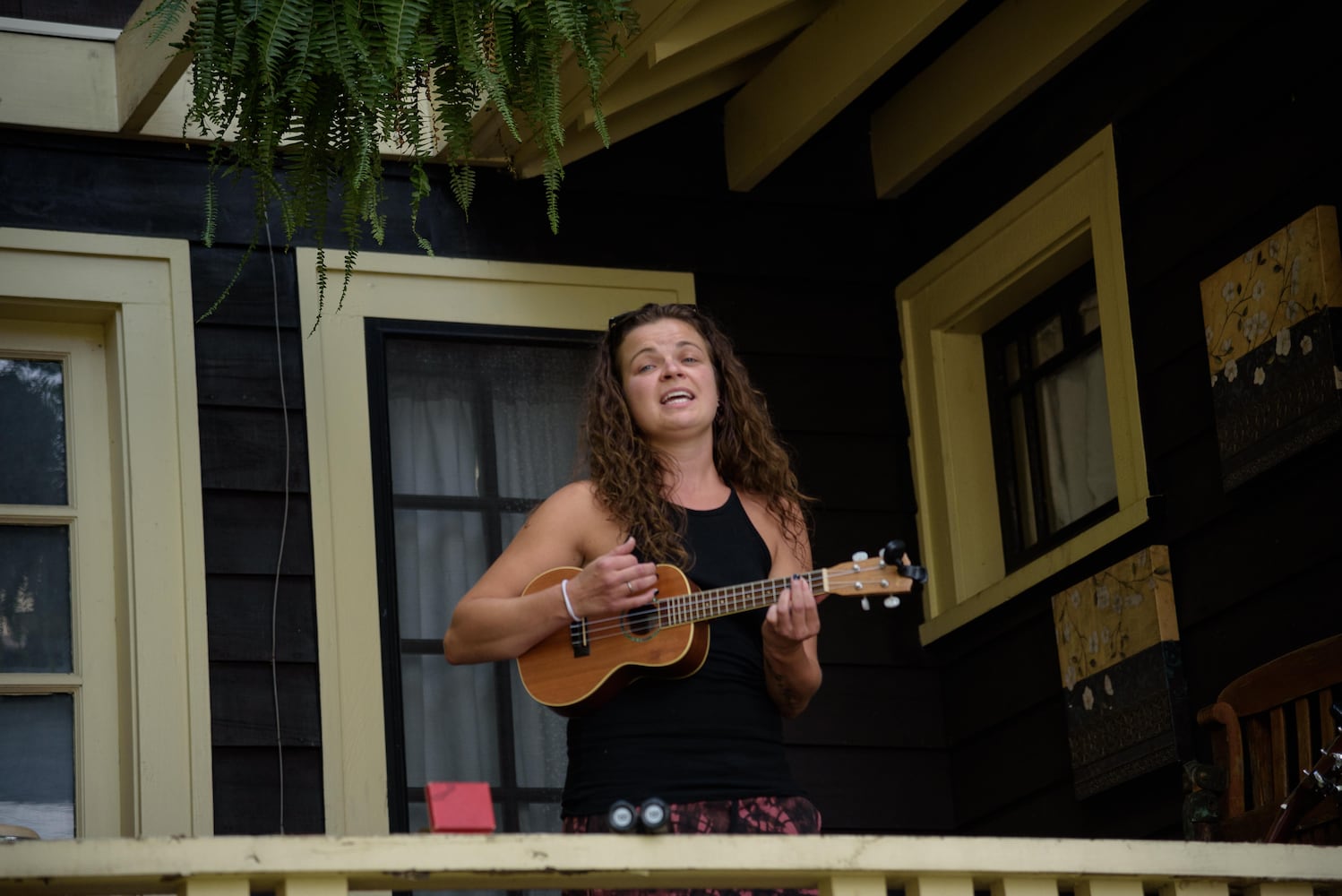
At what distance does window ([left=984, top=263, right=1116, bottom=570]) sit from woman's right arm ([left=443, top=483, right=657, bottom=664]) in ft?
5.64

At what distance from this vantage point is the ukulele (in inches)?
110

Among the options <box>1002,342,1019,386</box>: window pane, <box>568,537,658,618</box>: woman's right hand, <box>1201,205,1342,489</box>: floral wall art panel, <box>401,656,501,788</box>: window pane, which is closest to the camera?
<box>568,537,658,618</box>: woman's right hand

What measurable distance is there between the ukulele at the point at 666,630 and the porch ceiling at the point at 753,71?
1.48 m

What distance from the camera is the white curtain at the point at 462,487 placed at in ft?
14.3


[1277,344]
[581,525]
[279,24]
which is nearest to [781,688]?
[581,525]

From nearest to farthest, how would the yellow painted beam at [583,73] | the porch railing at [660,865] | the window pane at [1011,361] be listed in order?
the porch railing at [660,865] < the yellow painted beam at [583,73] < the window pane at [1011,361]

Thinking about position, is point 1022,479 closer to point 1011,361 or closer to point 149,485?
point 1011,361

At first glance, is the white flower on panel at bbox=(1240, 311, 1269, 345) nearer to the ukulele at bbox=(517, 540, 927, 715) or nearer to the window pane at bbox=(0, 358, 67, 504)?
the ukulele at bbox=(517, 540, 927, 715)

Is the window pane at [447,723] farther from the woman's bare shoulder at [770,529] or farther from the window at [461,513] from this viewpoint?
the woman's bare shoulder at [770,529]

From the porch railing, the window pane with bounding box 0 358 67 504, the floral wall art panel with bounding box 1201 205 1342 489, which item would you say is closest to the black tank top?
the porch railing

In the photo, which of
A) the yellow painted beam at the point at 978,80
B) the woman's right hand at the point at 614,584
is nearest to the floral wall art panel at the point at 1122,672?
the yellow painted beam at the point at 978,80

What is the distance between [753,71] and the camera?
187 inches

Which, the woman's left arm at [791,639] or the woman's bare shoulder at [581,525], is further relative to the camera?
the woman's bare shoulder at [581,525]

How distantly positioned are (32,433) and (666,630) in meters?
1.99
